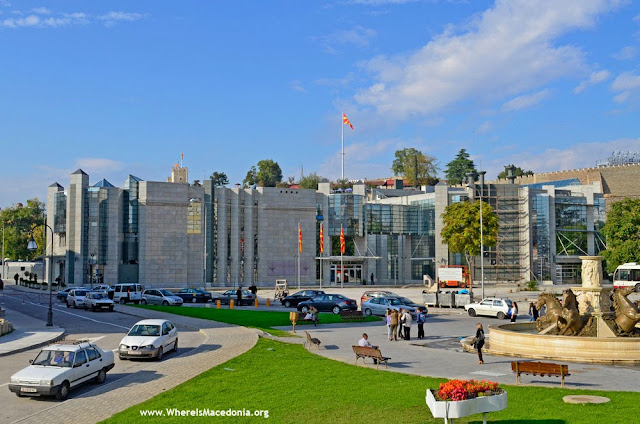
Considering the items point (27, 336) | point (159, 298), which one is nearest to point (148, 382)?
point (27, 336)

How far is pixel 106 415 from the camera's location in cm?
1556

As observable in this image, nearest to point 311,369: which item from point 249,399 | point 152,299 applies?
point 249,399

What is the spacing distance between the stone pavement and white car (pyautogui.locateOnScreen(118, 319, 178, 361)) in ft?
1.99

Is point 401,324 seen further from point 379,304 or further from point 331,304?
point 331,304

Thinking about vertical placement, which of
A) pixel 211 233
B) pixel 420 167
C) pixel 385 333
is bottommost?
pixel 385 333

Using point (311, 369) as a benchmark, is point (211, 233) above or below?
above

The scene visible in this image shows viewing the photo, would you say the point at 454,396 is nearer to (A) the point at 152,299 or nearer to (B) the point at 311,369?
(B) the point at 311,369

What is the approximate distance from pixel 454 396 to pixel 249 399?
21.3 feet

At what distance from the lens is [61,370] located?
18.4 metres

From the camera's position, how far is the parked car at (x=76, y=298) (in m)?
50.4

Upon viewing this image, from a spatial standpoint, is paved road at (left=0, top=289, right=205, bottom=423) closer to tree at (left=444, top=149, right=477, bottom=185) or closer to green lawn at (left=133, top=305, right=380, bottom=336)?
green lawn at (left=133, top=305, right=380, bottom=336)

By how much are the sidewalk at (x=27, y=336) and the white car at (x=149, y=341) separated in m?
5.90

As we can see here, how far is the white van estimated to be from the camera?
55.2 m

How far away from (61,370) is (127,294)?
126ft
